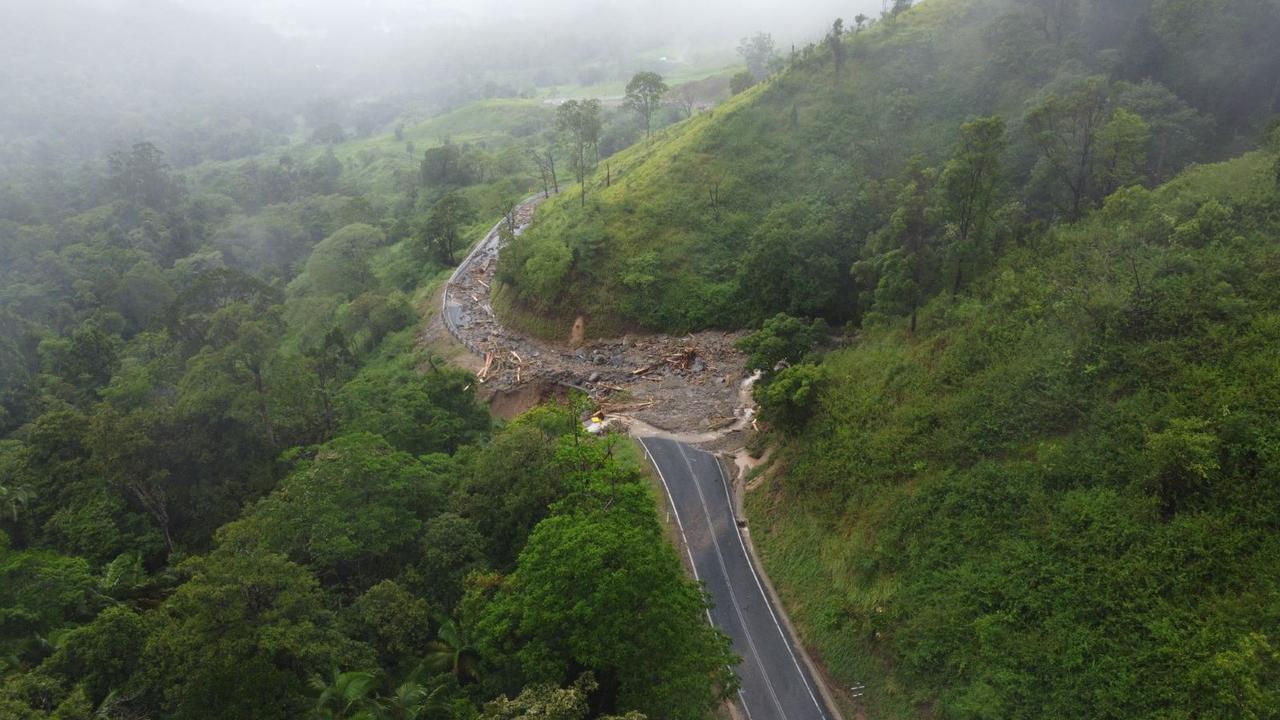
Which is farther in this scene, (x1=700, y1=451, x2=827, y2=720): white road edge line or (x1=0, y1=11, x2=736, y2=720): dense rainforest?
(x1=700, y1=451, x2=827, y2=720): white road edge line

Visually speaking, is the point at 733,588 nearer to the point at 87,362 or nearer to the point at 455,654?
the point at 455,654

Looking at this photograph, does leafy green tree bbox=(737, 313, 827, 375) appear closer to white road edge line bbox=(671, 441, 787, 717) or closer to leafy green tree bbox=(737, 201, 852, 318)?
white road edge line bbox=(671, 441, 787, 717)

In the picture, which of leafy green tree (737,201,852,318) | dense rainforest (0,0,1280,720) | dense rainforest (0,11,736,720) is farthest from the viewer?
leafy green tree (737,201,852,318)

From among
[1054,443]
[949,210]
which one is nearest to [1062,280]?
[949,210]

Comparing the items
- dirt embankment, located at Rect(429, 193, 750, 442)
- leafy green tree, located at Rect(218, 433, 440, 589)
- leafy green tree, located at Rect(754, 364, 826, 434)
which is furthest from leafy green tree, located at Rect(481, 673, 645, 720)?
dirt embankment, located at Rect(429, 193, 750, 442)

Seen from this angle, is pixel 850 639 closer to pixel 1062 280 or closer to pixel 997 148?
pixel 1062 280

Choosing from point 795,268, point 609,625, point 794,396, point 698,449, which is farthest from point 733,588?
point 795,268
